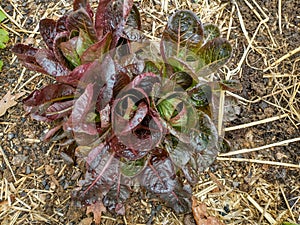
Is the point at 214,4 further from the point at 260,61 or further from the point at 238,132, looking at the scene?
the point at 238,132

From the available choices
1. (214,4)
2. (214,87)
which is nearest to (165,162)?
(214,87)

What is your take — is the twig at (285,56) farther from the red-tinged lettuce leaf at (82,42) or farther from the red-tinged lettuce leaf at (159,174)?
the red-tinged lettuce leaf at (82,42)

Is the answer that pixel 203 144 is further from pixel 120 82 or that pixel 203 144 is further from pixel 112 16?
pixel 112 16

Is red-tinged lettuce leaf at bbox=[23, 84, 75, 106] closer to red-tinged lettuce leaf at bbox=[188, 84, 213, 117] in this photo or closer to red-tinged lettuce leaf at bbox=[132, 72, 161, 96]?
red-tinged lettuce leaf at bbox=[132, 72, 161, 96]

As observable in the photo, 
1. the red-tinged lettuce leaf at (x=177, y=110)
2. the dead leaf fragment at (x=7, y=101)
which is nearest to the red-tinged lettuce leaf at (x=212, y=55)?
the red-tinged lettuce leaf at (x=177, y=110)

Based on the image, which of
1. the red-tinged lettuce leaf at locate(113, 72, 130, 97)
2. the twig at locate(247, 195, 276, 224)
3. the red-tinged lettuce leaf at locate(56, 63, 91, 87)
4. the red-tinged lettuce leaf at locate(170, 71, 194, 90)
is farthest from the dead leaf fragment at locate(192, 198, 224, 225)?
the red-tinged lettuce leaf at locate(56, 63, 91, 87)

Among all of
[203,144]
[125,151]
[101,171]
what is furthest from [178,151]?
[101,171]
